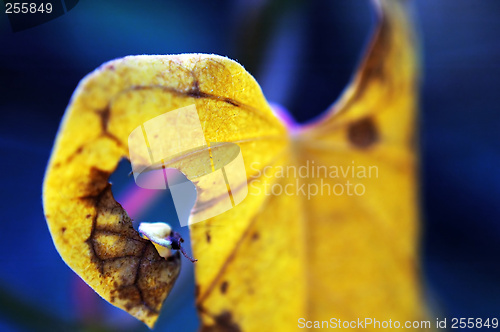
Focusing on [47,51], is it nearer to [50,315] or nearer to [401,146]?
[50,315]

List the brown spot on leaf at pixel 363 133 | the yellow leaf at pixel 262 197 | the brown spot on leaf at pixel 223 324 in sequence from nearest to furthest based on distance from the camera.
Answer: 1. the yellow leaf at pixel 262 197
2. the brown spot on leaf at pixel 223 324
3. the brown spot on leaf at pixel 363 133

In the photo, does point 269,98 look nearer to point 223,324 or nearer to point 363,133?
point 363,133

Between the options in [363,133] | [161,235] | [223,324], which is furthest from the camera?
[363,133]

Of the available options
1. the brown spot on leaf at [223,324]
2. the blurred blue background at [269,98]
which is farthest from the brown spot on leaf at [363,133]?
the brown spot on leaf at [223,324]

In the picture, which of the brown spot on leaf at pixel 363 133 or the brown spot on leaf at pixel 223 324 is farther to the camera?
the brown spot on leaf at pixel 363 133

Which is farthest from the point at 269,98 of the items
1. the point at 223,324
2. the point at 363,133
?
the point at 223,324

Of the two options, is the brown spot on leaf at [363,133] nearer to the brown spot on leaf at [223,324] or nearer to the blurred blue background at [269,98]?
the blurred blue background at [269,98]
